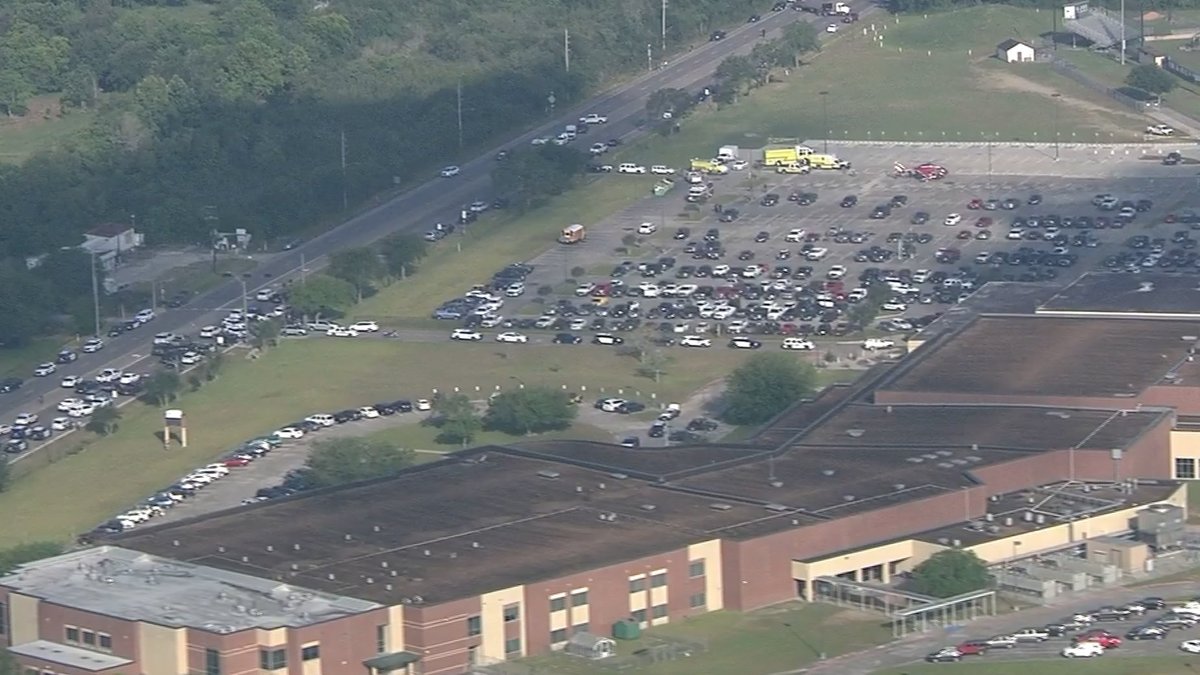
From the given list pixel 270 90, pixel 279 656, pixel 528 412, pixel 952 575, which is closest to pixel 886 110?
pixel 270 90

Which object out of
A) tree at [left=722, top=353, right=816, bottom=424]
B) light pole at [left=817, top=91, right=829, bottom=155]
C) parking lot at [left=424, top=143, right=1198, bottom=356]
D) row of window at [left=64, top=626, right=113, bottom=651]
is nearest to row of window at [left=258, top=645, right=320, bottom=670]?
row of window at [left=64, top=626, right=113, bottom=651]

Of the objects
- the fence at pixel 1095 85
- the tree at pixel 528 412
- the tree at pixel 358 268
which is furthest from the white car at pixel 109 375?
the fence at pixel 1095 85

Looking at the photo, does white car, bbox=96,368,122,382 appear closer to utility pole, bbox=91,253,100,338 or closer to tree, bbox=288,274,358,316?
utility pole, bbox=91,253,100,338

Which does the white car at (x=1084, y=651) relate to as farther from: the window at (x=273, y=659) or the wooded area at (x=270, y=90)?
the wooded area at (x=270, y=90)

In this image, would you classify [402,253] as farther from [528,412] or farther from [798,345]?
[528,412]

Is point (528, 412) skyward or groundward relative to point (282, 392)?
skyward

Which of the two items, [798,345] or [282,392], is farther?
[798,345]

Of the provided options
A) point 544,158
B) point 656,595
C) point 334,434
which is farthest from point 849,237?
point 656,595
